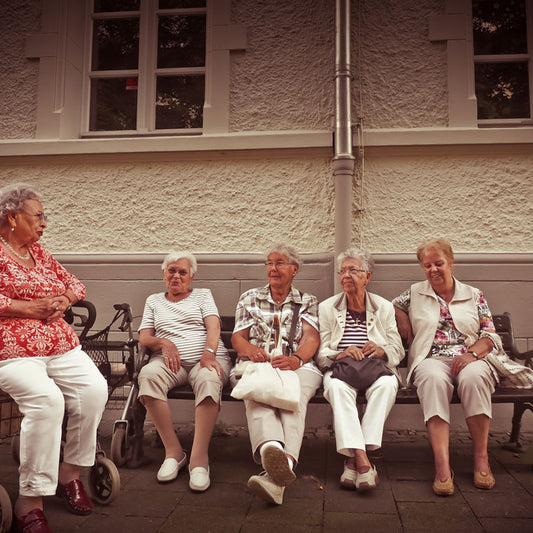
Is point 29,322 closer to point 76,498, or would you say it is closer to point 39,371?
point 39,371

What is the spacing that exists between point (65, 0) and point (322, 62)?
265 centimetres

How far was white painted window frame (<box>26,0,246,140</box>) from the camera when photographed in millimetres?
4926

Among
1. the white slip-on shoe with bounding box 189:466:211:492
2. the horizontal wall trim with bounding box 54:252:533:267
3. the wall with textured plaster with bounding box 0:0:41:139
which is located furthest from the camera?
the wall with textured plaster with bounding box 0:0:41:139

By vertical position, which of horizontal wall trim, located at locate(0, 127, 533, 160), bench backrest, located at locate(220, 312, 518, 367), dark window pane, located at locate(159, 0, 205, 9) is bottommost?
bench backrest, located at locate(220, 312, 518, 367)

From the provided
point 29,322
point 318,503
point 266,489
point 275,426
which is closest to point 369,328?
point 275,426

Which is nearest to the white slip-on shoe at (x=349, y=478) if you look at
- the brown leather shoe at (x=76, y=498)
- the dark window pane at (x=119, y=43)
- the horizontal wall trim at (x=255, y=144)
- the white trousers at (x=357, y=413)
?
the white trousers at (x=357, y=413)

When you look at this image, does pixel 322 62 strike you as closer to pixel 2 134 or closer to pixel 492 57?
pixel 492 57

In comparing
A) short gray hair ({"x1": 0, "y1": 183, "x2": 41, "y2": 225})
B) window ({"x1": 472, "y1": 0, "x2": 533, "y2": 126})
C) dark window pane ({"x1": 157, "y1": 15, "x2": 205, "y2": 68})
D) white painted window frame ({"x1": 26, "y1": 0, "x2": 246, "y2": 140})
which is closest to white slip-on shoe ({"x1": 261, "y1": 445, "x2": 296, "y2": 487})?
short gray hair ({"x1": 0, "y1": 183, "x2": 41, "y2": 225})

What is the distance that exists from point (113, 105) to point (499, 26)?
12.7 feet

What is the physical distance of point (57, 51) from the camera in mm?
5113

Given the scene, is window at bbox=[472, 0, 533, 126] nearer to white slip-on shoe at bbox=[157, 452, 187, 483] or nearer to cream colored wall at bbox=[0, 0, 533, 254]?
cream colored wall at bbox=[0, 0, 533, 254]

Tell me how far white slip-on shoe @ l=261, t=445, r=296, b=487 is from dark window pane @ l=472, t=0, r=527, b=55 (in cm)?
422

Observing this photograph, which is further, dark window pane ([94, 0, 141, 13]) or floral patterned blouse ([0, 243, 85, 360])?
dark window pane ([94, 0, 141, 13])

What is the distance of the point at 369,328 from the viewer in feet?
12.2
